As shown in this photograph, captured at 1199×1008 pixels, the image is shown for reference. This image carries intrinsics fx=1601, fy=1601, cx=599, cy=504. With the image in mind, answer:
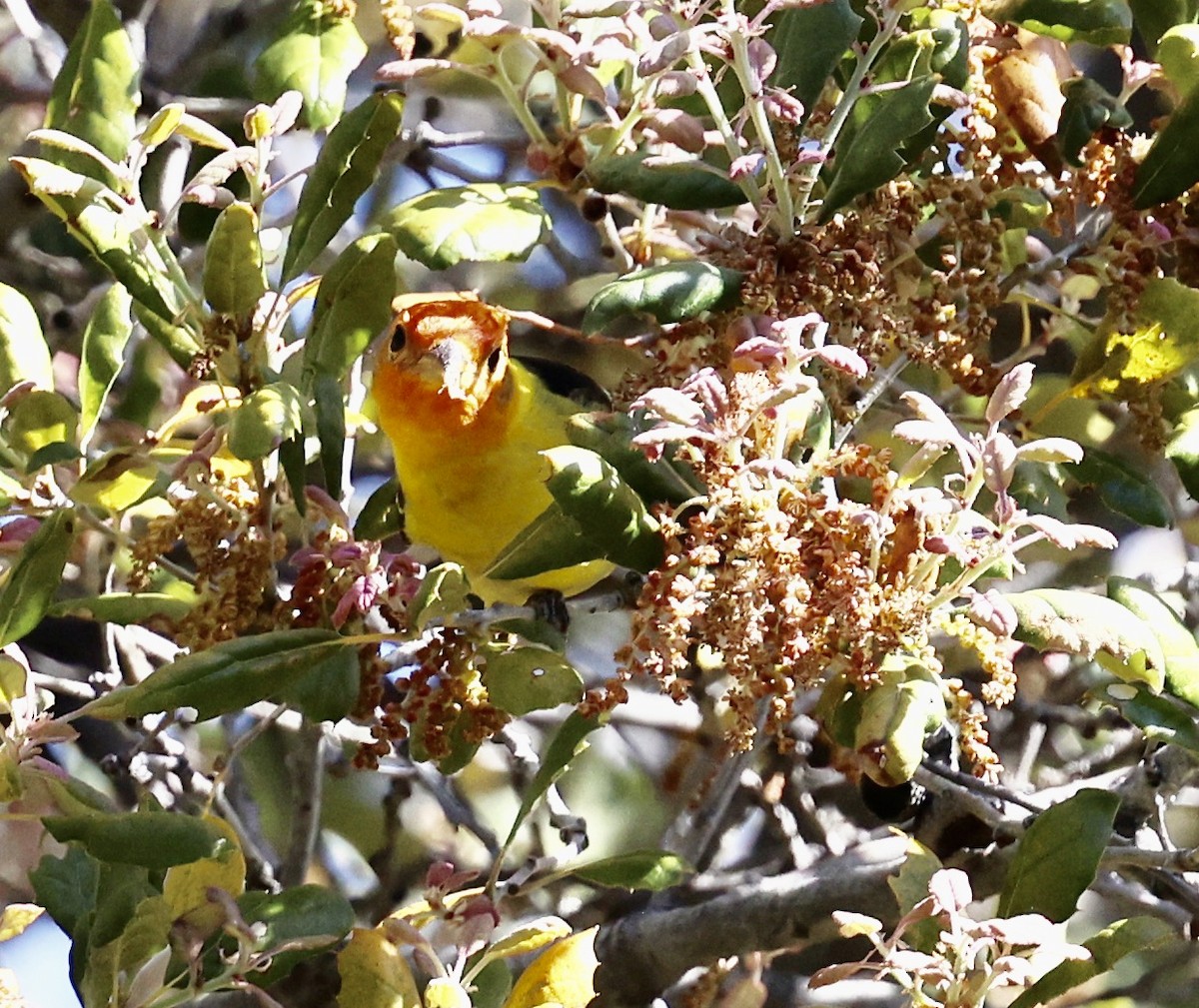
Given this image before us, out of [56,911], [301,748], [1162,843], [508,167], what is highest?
[508,167]

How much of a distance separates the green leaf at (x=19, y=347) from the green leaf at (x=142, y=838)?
59 centimetres

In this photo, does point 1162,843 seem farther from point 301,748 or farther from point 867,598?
point 301,748

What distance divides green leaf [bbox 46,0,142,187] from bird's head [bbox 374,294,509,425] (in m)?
0.54

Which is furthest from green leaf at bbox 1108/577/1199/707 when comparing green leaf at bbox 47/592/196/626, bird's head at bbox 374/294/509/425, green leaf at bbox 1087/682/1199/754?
green leaf at bbox 47/592/196/626

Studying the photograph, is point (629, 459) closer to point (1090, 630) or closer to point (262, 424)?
point (262, 424)

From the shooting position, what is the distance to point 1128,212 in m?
1.97

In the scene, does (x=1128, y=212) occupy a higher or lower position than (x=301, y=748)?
higher

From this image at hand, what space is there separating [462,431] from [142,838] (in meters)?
0.98

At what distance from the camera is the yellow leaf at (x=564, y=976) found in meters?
1.62

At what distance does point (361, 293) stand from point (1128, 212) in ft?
3.08

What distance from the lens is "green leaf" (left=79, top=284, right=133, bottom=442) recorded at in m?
1.97

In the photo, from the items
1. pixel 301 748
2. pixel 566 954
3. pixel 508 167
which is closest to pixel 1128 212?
pixel 566 954

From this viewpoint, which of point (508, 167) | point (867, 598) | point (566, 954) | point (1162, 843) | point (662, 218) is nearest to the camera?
point (867, 598)

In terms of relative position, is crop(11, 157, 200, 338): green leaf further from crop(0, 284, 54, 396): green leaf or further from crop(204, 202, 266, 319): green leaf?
crop(0, 284, 54, 396): green leaf
